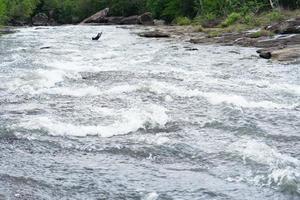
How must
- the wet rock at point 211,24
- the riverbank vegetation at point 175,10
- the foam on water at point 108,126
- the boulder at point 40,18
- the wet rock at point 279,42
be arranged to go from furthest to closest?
the boulder at point 40,18, the wet rock at point 211,24, the riverbank vegetation at point 175,10, the wet rock at point 279,42, the foam on water at point 108,126

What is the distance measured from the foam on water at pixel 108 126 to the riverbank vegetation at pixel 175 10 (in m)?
34.4

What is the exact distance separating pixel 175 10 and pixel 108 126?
64.1 metres

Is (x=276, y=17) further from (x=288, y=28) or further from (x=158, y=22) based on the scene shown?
(x=158, y=22)

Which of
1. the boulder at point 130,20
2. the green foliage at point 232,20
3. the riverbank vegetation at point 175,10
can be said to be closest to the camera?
the green foliage at point 232,20

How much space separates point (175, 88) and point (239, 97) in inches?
103

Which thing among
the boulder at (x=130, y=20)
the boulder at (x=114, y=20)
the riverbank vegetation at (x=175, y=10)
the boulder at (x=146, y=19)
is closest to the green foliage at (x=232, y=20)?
the riverbank vegetation at (x=175, y=10)

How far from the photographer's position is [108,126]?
12.3 m

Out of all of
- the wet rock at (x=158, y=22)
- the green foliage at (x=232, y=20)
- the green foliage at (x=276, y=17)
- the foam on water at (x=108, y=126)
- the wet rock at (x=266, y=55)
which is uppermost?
the green foliage at (x=276, y=17)

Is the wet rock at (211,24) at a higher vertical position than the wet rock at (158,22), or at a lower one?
higher

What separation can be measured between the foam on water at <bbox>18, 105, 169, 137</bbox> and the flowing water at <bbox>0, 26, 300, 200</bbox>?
3 cm

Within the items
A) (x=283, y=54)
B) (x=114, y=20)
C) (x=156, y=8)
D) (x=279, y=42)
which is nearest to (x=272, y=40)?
(x=279, y=42)

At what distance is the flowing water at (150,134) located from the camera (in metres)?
8.63

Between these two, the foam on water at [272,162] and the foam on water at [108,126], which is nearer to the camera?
the foam on water at [272,162]

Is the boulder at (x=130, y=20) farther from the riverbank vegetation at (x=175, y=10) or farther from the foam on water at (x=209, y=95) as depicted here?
the foam on water at (x=209, y=95)
